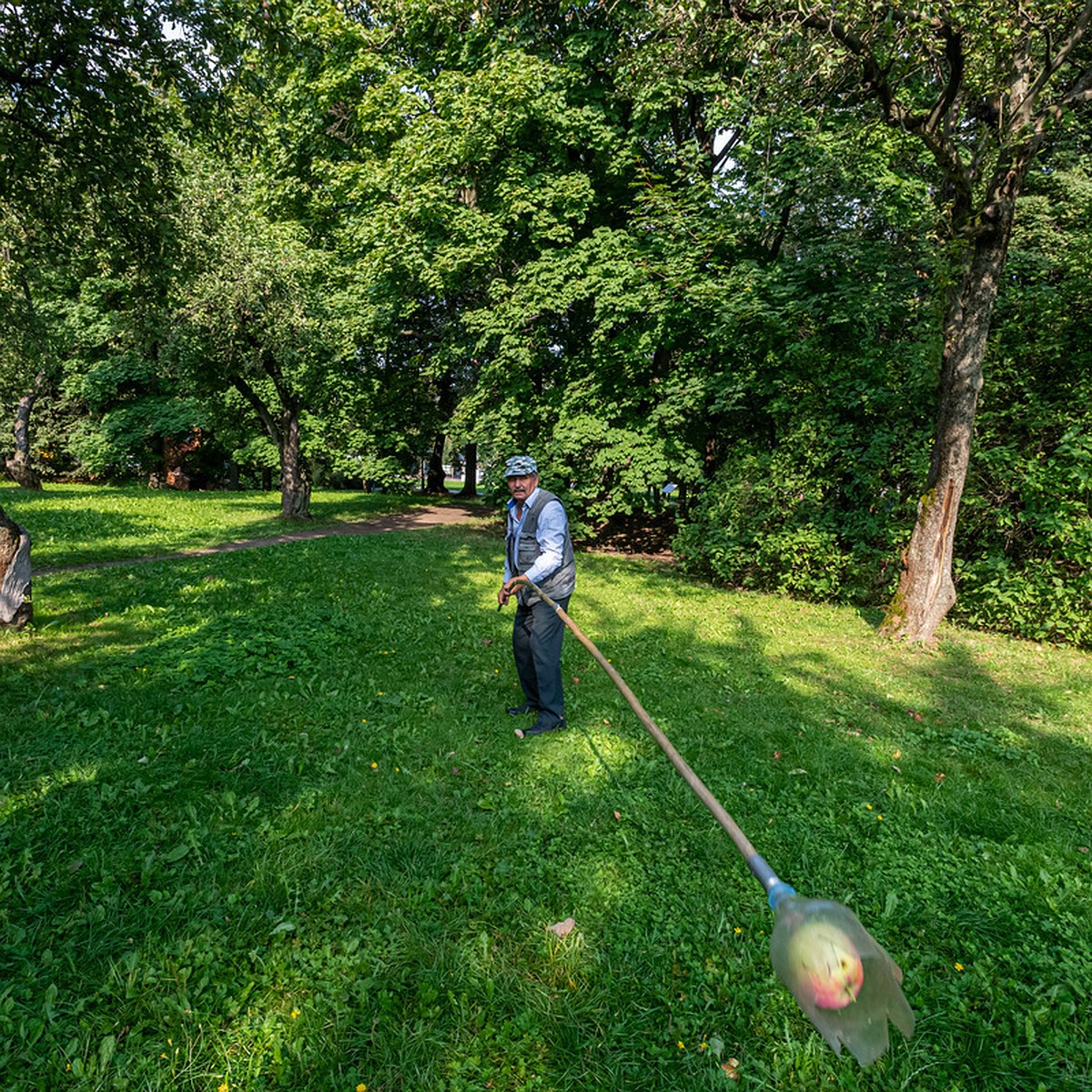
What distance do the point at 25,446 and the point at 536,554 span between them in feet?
100

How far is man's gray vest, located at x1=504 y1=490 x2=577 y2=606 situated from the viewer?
16.9ft

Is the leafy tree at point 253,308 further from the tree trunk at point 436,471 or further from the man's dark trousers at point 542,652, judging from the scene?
the man's dark trousers at point 542,652

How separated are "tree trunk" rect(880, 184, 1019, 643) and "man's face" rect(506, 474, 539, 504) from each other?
248 inches

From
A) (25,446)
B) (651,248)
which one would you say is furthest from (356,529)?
(25,446)

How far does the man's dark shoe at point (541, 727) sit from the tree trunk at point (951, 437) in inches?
228

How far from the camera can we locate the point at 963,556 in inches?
370

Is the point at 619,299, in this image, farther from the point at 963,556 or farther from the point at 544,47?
the point at 963,556

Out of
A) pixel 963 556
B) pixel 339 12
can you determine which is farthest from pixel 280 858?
pixel 339 12

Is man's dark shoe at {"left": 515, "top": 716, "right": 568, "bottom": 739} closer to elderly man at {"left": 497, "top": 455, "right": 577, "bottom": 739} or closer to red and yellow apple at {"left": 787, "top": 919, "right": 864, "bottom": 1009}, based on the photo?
elderly man at {"left": 497, "top": 455, "right": 577, "bottom": 739}

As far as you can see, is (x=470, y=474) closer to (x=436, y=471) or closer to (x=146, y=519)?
(x=436, y=471)

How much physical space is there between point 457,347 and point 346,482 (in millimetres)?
24250

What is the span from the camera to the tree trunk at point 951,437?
764 cm

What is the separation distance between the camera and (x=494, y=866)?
3598mm

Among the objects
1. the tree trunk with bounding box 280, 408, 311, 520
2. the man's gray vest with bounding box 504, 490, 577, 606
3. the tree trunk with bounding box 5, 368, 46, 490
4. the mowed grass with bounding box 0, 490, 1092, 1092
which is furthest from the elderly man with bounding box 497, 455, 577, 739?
the tree trunk with bounding box 5, 368, 46, 490
